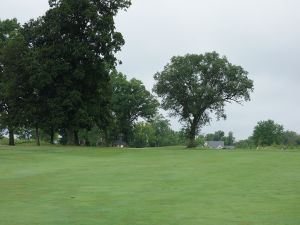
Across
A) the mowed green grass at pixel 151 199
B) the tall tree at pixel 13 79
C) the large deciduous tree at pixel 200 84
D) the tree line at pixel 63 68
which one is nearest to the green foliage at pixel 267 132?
the large deciduous tree at pixel 200 84

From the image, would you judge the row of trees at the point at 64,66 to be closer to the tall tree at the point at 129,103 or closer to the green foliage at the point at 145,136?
the tall tree at the point at 129,103

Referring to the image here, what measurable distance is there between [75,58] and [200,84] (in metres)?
24.8

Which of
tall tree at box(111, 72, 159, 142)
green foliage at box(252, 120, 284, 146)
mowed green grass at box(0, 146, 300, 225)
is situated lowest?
mowed green grass at box(0, 146, 300, 225)

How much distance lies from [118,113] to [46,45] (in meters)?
41.1

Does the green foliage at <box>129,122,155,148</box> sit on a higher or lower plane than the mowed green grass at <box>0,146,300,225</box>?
higher

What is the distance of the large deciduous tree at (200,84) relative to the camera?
73.2m

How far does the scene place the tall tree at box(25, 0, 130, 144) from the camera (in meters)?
53.0

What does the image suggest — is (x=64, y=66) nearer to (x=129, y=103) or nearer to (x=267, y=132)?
(x=129, y=103)

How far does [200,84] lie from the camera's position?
74438 millimetres

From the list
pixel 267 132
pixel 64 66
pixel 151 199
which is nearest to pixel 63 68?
pixel 64 66

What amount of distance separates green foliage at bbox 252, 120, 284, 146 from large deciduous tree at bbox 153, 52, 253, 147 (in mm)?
37871

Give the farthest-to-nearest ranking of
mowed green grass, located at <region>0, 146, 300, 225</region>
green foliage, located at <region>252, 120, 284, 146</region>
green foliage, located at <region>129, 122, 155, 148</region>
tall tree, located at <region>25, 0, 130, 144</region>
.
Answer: green foliage, located at <region>129, 122, 155, 148</region>
green foliage, located at <region>252, 120, 284, 146</region>
tall tree, located at <region>25, 0, 130, 144</region>
mowed green grass, located at <region>0, 146, 300, 225</region>

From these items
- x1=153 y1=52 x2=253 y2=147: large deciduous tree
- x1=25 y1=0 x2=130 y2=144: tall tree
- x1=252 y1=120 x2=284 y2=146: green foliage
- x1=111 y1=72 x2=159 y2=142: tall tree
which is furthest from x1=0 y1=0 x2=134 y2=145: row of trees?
x1=252 y1=120 x2=284 y2=146: green foliage

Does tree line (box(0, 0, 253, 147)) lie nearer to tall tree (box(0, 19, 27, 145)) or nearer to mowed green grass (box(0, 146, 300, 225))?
tall tree (box(0, 19, 27, 145))
